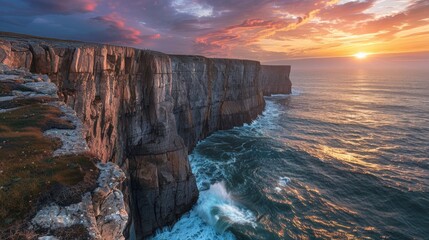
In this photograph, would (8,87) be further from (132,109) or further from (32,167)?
(132,109)

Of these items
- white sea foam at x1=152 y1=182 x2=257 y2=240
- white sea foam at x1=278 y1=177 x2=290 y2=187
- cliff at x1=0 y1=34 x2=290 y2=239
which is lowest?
white sea foam at x1=152 y1=182 x2=257 y2=240

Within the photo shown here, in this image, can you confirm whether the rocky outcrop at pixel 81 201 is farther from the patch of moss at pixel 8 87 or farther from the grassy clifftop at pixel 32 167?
the patch of moss at pixel 8 87

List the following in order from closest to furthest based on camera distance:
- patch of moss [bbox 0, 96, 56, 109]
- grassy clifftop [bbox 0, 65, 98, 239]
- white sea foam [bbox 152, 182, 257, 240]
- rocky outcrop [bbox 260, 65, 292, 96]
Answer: grassy clifftop [bbox 0, 65, 98, 239] → patch of moss [bbox 0, 96, 56, 109] → white sea foam [bbox 152, 182, 257, 240] → rocky outcrop [bbox 260, 65, 292, 96]

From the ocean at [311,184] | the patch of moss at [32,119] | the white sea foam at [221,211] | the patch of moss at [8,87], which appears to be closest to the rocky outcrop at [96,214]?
the patch of moss at [32,119]

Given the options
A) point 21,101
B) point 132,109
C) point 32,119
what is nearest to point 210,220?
point 132,109

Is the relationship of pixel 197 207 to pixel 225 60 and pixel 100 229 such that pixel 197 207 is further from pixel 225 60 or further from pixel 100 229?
pixel 225 60

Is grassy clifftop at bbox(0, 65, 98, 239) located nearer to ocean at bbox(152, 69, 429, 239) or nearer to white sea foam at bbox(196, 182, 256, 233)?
ocean at bbox(152, 69, 429, 239)

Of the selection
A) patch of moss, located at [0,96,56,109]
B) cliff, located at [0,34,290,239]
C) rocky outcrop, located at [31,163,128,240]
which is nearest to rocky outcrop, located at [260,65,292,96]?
cliff, located at [0,34,290,239]
